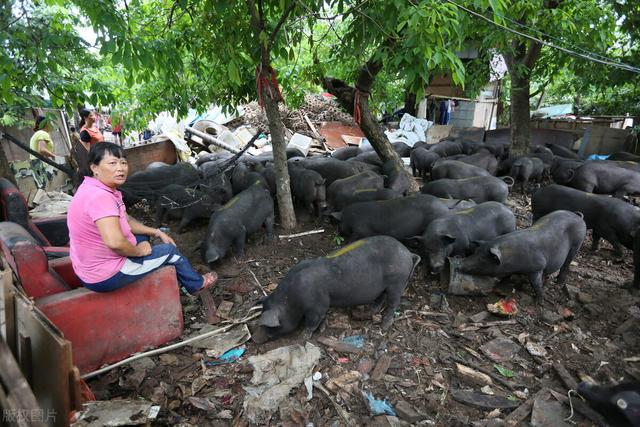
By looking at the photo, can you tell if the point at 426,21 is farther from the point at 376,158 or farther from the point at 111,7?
the point at 376,158

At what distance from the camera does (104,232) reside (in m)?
3.16

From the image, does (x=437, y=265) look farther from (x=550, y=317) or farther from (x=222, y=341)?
(x=222, y=341)

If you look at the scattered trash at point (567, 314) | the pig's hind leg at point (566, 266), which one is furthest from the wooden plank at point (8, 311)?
the pig's hind leg at point (566, 266)

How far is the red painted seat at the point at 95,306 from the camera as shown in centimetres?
343

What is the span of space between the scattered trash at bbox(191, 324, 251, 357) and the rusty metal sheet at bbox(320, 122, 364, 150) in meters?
13.1

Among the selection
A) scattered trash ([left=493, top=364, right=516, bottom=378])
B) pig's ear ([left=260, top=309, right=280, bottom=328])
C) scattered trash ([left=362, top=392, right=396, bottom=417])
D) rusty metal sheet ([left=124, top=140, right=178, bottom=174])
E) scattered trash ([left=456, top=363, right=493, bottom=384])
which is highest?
rusty metal sheet ([left=124, top=140, right=178, bottom=174])

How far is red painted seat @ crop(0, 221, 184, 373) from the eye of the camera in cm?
343

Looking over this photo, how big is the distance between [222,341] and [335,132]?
1450 centimetres

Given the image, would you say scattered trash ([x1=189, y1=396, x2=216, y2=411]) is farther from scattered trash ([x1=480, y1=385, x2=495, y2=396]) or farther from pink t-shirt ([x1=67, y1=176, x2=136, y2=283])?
scattered trash ([x1=480, y1=385, x2=495, y2=396])

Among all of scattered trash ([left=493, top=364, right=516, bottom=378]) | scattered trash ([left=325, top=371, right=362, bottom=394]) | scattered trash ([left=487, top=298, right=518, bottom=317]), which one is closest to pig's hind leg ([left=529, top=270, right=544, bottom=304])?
scattered trash ([left=487, top=298, right=518, bottom=317])

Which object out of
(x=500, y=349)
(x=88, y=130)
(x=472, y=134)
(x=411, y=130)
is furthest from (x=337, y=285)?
(x=411, y=130)

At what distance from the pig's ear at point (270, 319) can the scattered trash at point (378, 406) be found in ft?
3.80

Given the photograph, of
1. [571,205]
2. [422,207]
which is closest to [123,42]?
[422,207]

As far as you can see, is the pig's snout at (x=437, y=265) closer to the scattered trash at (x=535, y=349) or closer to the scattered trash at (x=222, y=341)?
the scattered trash at (x=535, y=349)
